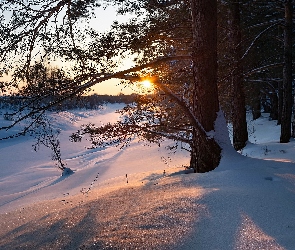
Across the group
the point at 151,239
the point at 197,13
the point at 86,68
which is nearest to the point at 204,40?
the point at 197,13

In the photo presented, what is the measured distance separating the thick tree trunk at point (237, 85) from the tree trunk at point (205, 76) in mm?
3149

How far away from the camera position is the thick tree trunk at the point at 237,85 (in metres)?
7.22

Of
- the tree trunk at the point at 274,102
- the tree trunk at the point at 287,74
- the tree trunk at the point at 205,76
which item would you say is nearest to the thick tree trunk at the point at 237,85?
the tree trunk at the point at 287,74

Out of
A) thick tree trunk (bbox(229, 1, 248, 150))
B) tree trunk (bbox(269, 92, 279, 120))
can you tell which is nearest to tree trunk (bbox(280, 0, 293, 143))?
thick tree trunk (bbox(229, 1, 248, 150))

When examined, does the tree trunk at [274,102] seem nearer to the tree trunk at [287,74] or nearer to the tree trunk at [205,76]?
the tree trunk at [287,74]

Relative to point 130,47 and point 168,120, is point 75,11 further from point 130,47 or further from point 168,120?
point 168,120

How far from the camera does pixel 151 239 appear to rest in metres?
1.93

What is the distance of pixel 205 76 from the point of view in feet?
13.1

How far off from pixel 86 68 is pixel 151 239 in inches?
96.5

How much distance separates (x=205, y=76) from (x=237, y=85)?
399 cm

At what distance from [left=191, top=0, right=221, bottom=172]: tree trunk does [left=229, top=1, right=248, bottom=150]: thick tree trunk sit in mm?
3149

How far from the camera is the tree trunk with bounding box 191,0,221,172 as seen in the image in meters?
3.92

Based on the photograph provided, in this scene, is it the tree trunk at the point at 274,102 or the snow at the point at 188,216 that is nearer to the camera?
the snow at the point at 188,216

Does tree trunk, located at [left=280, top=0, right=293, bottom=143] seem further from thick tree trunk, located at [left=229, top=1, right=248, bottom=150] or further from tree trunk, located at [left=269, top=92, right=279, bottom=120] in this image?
tree trunk, located at [left=269, top=92, right=279, bottom=120]
